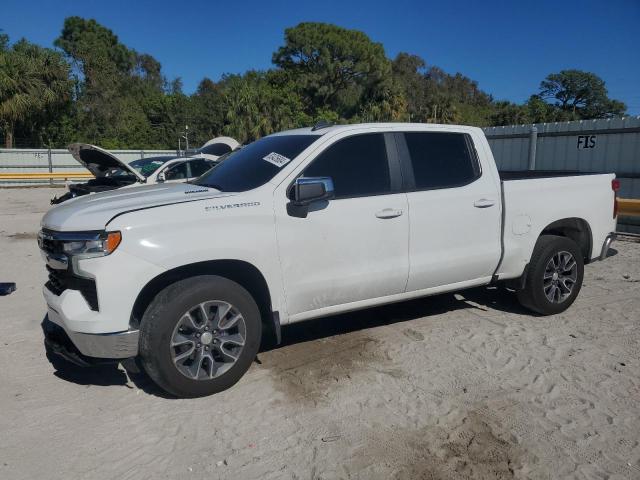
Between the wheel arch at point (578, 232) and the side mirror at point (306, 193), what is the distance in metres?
2.76

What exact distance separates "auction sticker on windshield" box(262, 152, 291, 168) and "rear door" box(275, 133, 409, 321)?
0.57 ft

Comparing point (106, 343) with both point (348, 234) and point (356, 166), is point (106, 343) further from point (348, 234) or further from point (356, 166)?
point (356, 166)

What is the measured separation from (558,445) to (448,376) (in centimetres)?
105

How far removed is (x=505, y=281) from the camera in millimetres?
5387

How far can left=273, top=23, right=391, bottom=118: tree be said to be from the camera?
55844 millimetres

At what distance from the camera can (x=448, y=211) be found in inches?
182

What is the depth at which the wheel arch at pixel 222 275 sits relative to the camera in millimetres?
3617

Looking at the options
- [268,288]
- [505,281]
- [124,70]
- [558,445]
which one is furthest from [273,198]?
[124,70]

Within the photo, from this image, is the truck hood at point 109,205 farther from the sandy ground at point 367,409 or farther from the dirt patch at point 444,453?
the dirt patch at point 444,453

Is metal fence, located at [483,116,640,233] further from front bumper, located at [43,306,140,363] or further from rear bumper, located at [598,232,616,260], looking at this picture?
front bumper, located at [43,306,140,363]

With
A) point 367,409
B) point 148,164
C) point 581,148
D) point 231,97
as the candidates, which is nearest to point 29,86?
point 231,97

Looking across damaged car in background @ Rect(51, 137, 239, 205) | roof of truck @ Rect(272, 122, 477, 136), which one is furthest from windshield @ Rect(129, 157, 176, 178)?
roof of truck @ Rect(272, 122, 477, 136)

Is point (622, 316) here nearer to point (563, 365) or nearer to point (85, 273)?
point (563, 365)

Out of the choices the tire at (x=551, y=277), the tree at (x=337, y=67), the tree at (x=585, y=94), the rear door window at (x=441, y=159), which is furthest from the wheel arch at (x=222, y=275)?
the tree at (x=585, y=94)
